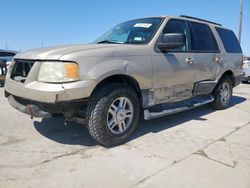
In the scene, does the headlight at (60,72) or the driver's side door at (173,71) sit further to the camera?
the driver's side door at (173,71)

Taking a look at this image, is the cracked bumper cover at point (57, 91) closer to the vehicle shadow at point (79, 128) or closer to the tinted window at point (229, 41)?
the vehicle shadow at point (79, 128)

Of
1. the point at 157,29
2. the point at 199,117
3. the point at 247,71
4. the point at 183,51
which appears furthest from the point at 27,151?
the point at 247,71

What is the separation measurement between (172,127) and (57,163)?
7.13 ft

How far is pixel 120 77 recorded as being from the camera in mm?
3686

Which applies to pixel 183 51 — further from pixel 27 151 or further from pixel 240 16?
pixel 240 16

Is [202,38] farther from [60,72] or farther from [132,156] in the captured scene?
[60,72]

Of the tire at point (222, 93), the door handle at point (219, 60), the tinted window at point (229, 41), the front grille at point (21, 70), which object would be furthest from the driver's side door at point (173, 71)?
the front grille at point (21, 70)

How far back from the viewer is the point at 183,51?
15.0ft

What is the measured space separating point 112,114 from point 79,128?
0.97 m

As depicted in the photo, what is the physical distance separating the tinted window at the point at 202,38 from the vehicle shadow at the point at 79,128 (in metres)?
1.35

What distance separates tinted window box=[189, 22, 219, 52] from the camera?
16.3 feet

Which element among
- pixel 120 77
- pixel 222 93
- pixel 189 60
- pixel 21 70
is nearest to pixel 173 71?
pixel 189 60

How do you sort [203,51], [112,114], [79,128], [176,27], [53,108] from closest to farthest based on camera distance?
[53,108]
[112,114]
[79,128]
[176,27]
[203,51]

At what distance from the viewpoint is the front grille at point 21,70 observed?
136 inches
